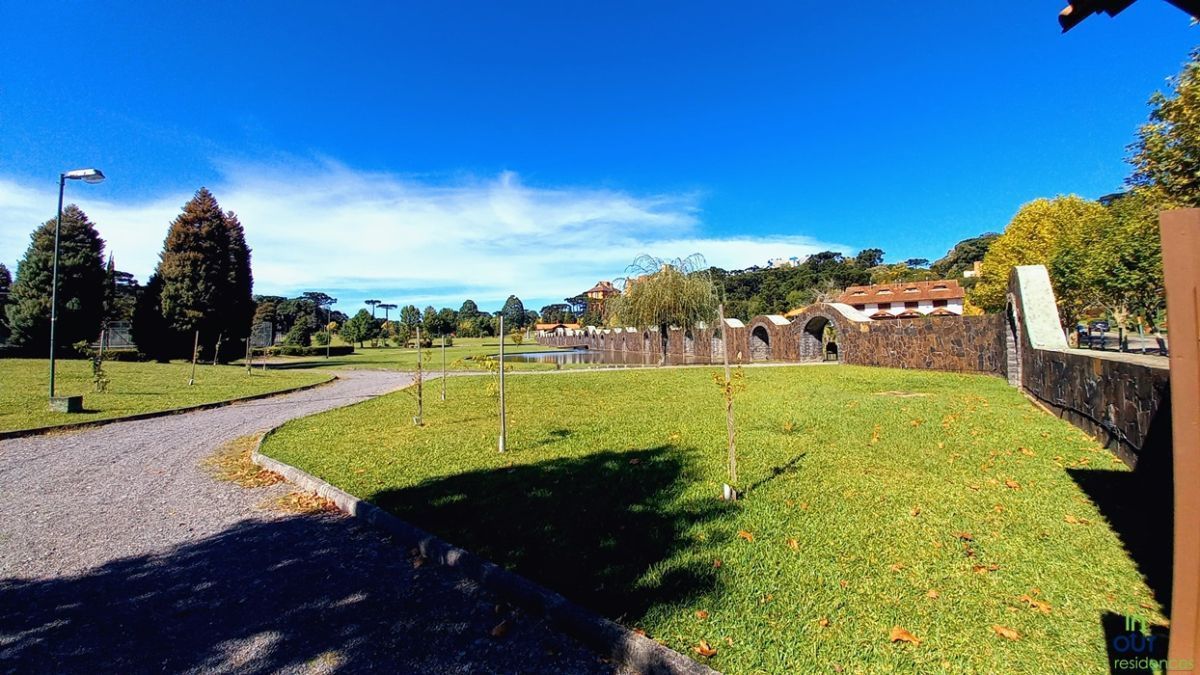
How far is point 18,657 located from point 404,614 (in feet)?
5.84

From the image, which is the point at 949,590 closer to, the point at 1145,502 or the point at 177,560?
the point at 1145,502

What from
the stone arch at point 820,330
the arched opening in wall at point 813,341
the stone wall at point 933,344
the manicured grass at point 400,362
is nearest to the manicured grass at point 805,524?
the manicured grass at point 400,362

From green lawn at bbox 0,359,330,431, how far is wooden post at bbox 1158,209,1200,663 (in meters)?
13.0

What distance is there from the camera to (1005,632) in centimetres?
227

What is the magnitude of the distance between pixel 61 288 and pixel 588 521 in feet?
105

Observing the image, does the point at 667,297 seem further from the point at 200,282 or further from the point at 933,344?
the point at 200,282

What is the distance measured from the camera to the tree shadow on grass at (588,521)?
9.23 feet

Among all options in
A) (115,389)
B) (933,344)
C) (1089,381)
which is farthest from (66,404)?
(933,344)

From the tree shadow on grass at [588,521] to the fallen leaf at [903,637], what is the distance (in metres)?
0.88

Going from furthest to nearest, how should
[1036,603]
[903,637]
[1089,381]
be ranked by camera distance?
[1089,381] → [1036,603] → [903,637]

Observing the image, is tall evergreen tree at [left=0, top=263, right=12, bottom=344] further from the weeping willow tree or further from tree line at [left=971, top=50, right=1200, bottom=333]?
tree line at [left=971, top=50, right=1200, bottom=333]

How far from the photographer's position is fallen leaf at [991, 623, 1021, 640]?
223 centimetres

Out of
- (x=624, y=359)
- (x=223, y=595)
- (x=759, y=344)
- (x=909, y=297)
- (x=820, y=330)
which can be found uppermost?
(x=909, y=297)

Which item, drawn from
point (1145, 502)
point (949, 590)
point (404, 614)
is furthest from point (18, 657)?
point (1145, 502)
